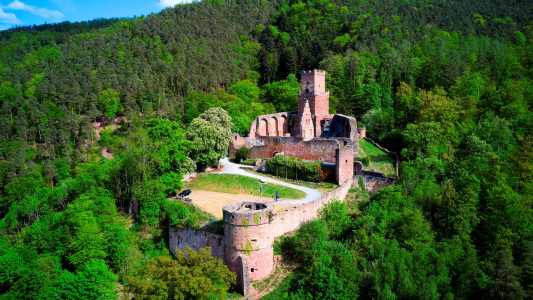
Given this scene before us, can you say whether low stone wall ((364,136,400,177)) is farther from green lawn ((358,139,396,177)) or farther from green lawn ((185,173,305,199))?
green lawn ((185,173,305,199))

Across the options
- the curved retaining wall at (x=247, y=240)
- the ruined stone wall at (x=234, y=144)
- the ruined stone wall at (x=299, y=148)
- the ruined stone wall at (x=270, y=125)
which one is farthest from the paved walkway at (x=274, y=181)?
the ruined stone wall at (x=270, y=125)

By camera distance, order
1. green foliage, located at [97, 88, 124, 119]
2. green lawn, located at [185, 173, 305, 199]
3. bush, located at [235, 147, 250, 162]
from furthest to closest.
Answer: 1. green foliage, located at [97, 88, 124, 119]
2. bush, located at [235, 147, 250, 162]
3. green lawn, located at [185, 173, 305, 199]

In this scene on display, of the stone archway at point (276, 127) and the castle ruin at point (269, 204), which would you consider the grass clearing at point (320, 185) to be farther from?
the stone archway at point (276, 127)

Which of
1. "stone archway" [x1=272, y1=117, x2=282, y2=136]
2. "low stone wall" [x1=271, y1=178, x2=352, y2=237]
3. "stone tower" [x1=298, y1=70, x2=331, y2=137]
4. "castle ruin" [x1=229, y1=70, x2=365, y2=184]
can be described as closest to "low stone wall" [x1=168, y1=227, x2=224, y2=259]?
"low stone wall" [x1=271, y1=178, x2=352, y2=237]

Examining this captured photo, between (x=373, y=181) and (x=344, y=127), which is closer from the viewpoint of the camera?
(x=373, y=181)

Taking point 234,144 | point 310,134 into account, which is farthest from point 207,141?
point 310,134

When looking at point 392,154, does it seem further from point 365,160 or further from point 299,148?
point 299,148
